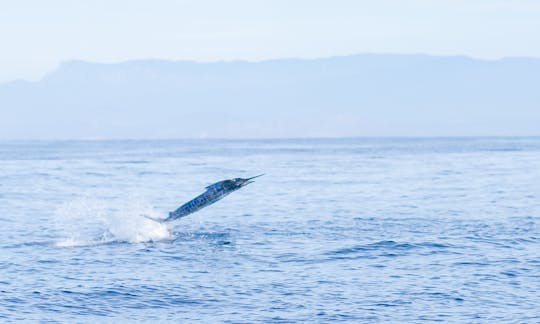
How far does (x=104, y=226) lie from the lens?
39688mm

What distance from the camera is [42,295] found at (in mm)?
25219

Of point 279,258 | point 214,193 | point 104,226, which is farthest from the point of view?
point 104,226

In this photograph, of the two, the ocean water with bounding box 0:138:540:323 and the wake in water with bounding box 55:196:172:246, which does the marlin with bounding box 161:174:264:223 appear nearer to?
the wake in water with bounding box 55:196:172:246

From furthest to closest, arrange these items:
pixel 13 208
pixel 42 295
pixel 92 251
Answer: pixel 13 208, pixel 92 251, pixel 42 295

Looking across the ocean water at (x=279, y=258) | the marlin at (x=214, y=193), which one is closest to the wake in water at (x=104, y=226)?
the ocean water at (x=279, y=258)

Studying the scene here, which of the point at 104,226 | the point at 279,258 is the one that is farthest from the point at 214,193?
the point at 104,226

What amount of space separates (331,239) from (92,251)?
902 centimetres

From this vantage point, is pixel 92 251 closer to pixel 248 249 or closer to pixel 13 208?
pixel 248 249

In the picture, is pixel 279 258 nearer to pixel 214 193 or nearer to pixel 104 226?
pixel 214 193

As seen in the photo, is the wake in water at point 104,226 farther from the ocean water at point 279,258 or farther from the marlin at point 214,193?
the marlin at point 214,193

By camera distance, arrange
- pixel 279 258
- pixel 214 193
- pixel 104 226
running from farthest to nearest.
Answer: pixel 104 226 < pixel 214 193 < pixel 279 258

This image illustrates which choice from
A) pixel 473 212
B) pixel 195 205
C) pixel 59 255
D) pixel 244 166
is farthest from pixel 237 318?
pixel 244 166

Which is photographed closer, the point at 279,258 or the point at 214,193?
the point at 279,258

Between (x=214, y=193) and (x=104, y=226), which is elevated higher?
(x=214, y=193)
